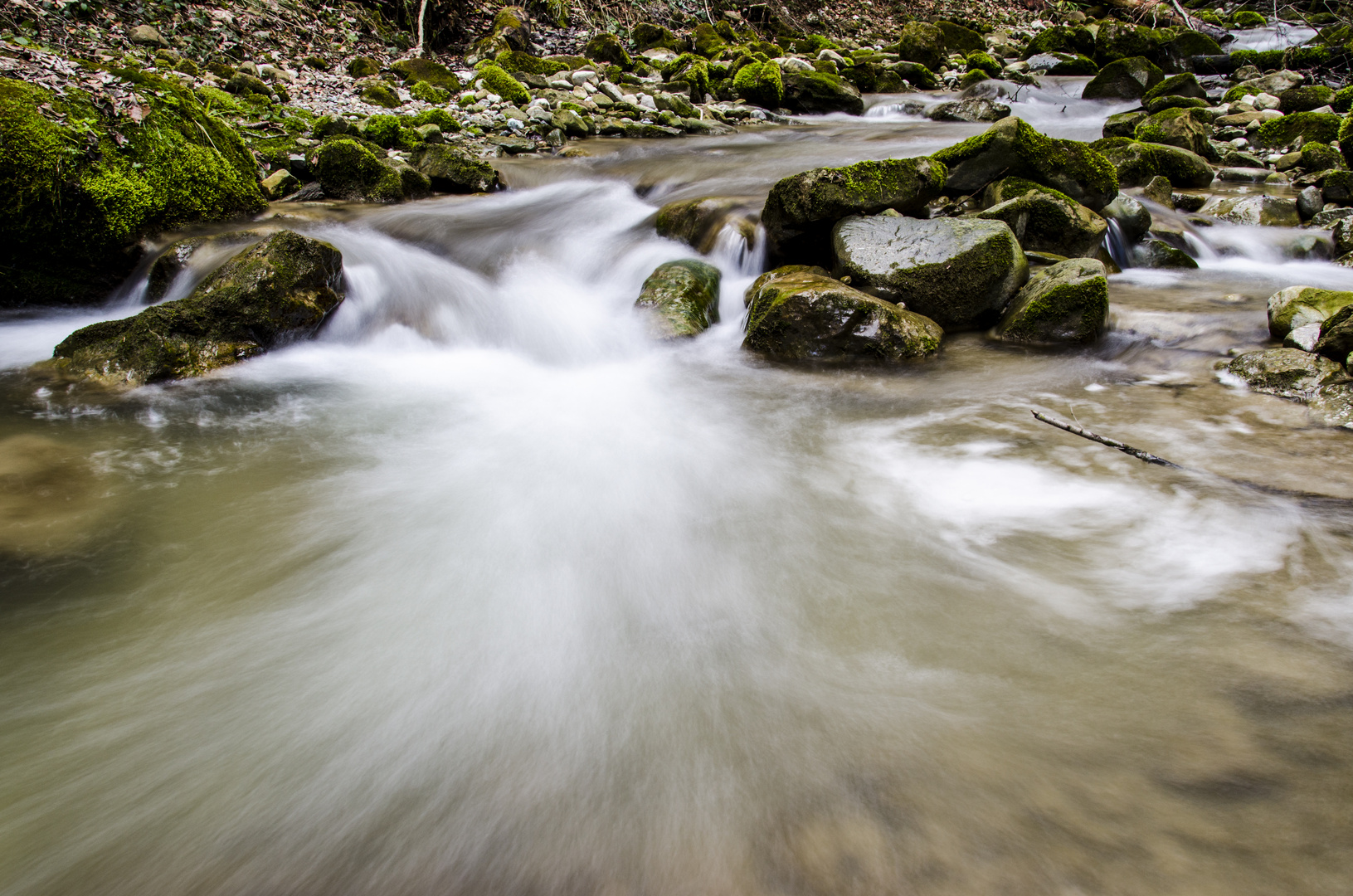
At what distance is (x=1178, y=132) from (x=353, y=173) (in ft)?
38.1

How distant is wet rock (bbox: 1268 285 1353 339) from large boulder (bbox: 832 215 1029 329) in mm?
1624

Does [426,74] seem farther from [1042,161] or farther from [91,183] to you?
[1042,161]

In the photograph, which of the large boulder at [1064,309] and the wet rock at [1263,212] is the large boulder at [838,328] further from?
the wet rock at [1263,212]

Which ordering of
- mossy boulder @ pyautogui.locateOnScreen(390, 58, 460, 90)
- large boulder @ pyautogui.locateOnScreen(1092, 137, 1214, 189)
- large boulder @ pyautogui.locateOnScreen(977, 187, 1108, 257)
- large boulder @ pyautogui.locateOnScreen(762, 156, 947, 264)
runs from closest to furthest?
large boulder @ pyautogui.locateOnScreen(762, 156, 947, 264) < large boulder @ pyautogui.locateOnScreen(977, 187, 1108, 257) < large boulder @ pyautogui.locateOnScreen(1092, 137, 1214, 189) < mossy boulder @ pyautogui.locateOnScreen(390, 58, 460, 90)

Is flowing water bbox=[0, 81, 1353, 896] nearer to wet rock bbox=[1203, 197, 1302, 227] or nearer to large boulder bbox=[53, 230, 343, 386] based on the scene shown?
large boulder bbox=[53, 230, 343, 386]

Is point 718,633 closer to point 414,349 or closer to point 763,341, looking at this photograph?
point 763,341

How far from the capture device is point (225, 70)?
395 inches

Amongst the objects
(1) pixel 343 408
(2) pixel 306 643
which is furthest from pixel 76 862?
(1) pixel 343 408

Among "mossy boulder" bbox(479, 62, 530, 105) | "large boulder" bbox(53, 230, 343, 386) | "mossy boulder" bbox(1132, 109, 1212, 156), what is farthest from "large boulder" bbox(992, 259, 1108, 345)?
"mossy boulder" bbox(479, 62, 530, 105)

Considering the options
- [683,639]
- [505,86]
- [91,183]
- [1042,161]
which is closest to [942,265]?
[1042,161]

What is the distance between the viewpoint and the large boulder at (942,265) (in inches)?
187

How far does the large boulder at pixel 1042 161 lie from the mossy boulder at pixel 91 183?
7.49 m

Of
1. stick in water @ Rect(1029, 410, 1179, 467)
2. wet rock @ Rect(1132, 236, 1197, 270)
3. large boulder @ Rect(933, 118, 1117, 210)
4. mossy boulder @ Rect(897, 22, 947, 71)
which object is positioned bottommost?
stick in water @ Rect(1029, 410, 1179, 467)

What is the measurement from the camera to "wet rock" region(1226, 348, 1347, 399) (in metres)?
3.57
